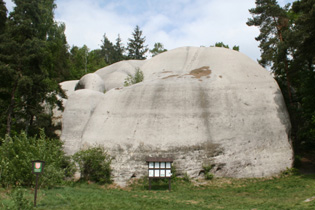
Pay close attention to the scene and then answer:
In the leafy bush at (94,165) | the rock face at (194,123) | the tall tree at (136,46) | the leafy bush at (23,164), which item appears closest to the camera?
the leafy bush at (23,164)

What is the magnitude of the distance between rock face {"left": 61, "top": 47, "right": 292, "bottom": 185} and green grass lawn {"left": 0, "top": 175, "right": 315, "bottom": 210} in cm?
118

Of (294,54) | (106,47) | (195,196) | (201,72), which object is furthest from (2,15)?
(106,47)

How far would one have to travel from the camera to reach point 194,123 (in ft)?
60.8

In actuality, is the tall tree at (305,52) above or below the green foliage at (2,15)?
below

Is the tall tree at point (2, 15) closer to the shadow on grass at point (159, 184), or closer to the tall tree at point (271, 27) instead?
the shadow on grass at point (159, 184)

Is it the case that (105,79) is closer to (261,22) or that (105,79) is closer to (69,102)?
(69,102)

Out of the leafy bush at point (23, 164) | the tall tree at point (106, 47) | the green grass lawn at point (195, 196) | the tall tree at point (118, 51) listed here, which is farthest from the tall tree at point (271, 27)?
the tall tree at point (106, 47)

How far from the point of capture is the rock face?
58.2 ft

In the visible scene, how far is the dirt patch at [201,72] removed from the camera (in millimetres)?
21223

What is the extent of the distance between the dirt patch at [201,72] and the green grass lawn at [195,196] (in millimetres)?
7863

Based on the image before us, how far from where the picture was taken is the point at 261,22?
25.8m

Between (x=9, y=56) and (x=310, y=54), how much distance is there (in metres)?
21.2

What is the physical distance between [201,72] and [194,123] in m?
4.96

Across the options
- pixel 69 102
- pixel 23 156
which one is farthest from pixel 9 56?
pixel 23 156
